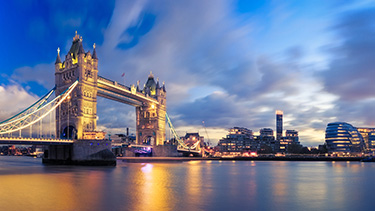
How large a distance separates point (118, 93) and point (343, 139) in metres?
123

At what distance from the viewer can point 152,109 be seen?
10469 cm

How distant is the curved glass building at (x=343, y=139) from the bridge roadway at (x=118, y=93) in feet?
348

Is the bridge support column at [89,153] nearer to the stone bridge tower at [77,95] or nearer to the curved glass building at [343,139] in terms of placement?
the stone bridge tower at [77,95]

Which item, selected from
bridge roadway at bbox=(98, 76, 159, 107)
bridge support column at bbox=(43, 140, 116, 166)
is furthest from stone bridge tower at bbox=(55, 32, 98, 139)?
bridge support column at bbox=(43, 140, 116, 166)

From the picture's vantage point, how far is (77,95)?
65.2 meters

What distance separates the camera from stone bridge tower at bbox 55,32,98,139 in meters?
64.4

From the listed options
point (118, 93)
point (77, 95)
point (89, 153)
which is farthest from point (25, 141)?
point (118, 93)

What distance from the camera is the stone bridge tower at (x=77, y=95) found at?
64438mm

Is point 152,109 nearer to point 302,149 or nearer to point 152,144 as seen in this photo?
point 152,144

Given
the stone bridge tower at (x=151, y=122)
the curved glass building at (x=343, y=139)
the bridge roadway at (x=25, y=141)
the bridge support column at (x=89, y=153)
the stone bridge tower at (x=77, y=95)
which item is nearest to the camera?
the bridge roadway at (x=25, y=141)

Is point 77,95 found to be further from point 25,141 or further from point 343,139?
point 343,139

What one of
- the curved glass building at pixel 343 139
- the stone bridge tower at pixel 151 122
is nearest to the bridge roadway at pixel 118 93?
the stone bridge tower at pixel 151 122

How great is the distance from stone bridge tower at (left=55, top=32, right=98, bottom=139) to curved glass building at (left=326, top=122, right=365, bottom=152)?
432 ft

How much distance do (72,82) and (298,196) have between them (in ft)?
178
